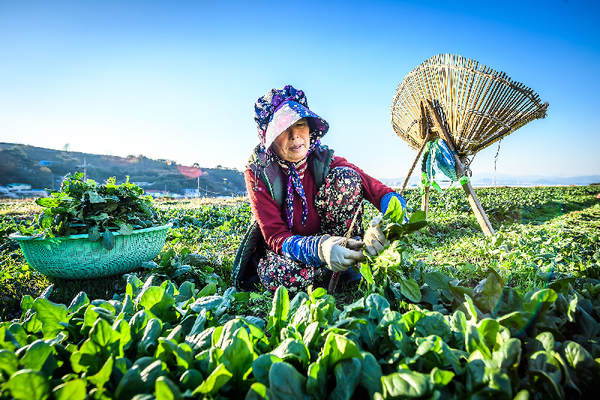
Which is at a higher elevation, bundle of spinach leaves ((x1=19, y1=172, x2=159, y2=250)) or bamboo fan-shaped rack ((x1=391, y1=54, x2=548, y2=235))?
bamboo fan-shaped rack ((x1=391, y1=54, x2=548, y2=235))

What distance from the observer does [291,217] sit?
2.28 metres

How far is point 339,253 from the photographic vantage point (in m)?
1.58

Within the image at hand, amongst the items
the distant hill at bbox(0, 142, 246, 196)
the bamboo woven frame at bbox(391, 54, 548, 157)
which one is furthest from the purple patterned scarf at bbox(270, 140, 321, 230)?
the distant hill at bbox(0, 142, 246, 196)

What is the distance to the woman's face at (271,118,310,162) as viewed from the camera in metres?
2.13

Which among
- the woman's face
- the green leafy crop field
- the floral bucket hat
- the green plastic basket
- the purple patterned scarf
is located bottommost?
the green plastic basket

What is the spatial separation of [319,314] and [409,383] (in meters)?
0.36

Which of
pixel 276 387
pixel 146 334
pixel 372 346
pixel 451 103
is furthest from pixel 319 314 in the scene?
pixel 451 103

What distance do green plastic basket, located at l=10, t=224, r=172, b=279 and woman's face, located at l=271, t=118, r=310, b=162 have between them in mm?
1383

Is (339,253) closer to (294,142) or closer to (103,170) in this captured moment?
(294,142)

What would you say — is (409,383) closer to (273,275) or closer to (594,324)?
(594,324)

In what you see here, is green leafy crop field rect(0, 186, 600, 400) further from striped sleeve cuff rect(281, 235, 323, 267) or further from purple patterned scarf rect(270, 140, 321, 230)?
purple patterned scarf rect(270, 140, 321, 230)

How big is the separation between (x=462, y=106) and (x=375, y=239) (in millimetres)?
2622

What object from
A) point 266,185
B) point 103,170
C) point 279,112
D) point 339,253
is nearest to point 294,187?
point 266,185

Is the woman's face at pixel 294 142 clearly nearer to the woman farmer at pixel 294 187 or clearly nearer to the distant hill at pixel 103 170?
the woman farmer at pixel 294 187
